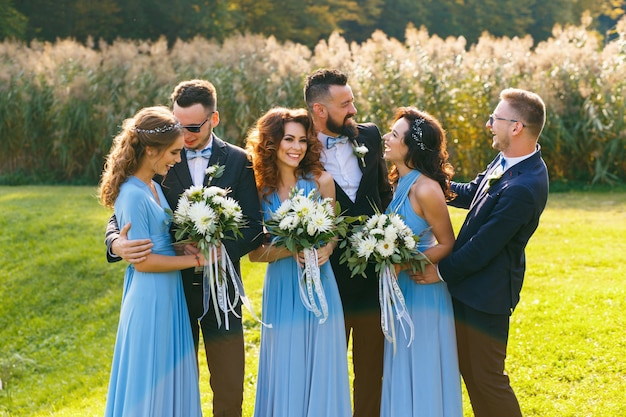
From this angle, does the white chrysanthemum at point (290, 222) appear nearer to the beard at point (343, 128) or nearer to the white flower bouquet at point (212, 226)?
the white flower bouquet at point (212, 226)

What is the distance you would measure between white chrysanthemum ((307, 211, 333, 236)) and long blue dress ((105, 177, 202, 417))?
78cm

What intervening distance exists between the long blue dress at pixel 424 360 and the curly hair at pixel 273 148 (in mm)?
565

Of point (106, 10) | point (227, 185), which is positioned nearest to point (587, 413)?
point (227, 185)

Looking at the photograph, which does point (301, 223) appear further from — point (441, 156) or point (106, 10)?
point (106, 10)

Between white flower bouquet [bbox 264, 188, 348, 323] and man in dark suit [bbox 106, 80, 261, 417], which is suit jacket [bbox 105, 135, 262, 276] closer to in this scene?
man in dark suit [bbox 106, 80, 261, 417]

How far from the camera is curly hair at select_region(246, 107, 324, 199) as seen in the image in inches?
162

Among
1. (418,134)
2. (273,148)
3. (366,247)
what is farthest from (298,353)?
(418,134)

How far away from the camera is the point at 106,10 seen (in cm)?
2558

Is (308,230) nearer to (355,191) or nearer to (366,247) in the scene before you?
(366,247)

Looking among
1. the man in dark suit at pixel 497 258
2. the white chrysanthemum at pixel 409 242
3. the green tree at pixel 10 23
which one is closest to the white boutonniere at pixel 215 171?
the white chrysanthemum at pixel 409 242

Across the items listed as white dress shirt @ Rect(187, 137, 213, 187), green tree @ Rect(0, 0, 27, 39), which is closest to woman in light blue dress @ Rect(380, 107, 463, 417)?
white dress shirt @ Rect(187, 137, 213, 187)

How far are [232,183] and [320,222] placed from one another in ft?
2.01

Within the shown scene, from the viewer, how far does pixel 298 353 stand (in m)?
4.00

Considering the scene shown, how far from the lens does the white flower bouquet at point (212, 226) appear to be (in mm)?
3691
